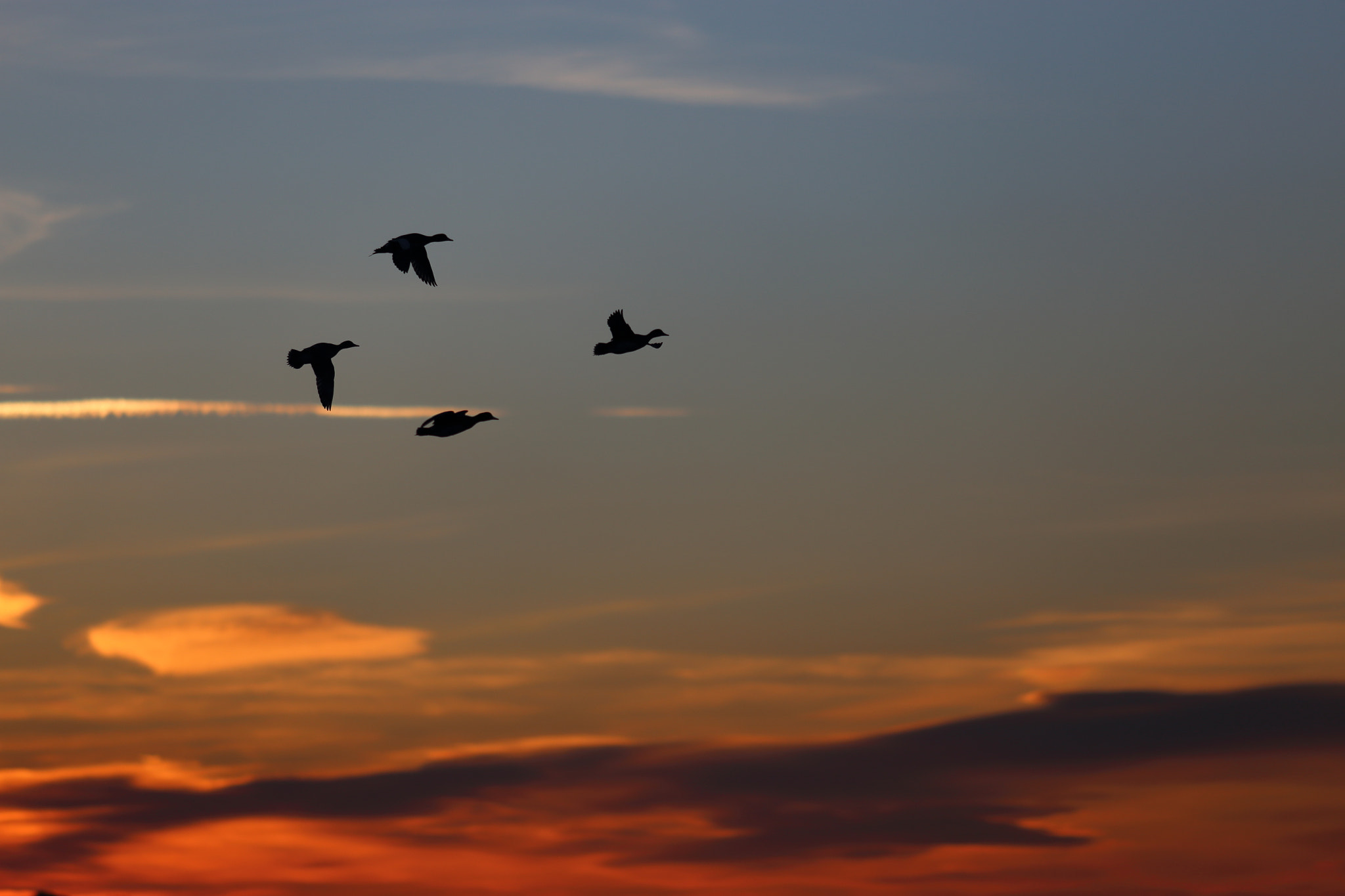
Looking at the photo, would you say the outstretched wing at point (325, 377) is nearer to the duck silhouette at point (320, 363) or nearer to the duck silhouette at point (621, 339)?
the duck silhouette at point (320, 363)

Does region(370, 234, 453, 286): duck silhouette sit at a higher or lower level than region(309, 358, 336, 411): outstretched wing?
higher

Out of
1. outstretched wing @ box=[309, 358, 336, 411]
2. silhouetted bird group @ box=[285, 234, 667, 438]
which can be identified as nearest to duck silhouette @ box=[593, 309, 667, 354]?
silhouetted bird group @ box=[285, 234, 667, 438]

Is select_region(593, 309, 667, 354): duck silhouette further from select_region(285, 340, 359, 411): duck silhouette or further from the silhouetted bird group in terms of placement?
select_region(285, 340, 359, 411): duck silhouette

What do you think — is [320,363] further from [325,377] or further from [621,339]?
[621,339]

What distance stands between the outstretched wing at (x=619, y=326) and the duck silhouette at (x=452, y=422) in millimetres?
7377

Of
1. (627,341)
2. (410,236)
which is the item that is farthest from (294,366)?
(627,341)

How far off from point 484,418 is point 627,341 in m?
7.89

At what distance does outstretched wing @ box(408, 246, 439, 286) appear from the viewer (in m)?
63.9

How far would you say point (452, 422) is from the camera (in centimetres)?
5853

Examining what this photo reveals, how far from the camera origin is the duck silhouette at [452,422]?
58156 millimetres

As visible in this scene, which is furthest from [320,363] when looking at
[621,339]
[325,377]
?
[621,339]

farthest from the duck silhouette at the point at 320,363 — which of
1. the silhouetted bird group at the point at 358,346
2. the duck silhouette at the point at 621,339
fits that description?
Answer: the duck silhouette at the point at 621,339

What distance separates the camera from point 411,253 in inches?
2522

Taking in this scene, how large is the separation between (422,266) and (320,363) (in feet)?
24.0
